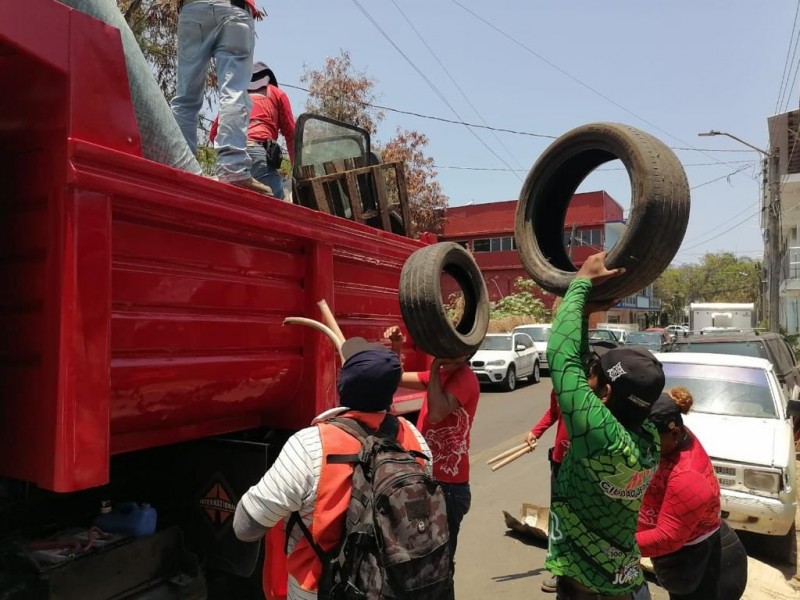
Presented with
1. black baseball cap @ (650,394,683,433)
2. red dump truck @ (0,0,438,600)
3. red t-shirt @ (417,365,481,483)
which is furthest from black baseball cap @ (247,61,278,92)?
black baseball cap @ (650,394,683,433)

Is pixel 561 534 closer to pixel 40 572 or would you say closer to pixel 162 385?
pixel 162 385

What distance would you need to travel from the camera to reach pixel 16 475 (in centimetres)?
189

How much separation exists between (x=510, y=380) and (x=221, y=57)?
1334 centimetres

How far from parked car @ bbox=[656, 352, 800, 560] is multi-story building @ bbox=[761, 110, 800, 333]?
49.8 feet

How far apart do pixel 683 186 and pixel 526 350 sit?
49.8 ft

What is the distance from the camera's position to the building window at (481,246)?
3812 centimetres

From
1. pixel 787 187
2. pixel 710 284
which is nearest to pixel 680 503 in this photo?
pixel 787 187

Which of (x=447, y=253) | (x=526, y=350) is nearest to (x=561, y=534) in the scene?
(x=447, y=253)

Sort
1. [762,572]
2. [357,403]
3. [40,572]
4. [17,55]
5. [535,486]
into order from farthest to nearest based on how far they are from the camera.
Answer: [535,486] < [762,572] < [357,403] < [40,572] < [17,55]

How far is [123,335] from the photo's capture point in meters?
1.95

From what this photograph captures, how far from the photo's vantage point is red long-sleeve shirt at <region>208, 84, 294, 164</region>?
4.23 metres

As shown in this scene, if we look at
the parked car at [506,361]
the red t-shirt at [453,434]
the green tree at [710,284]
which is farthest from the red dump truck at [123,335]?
the green tree at [710,284]

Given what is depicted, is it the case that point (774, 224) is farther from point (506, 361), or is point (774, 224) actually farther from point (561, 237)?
point (561, 237)

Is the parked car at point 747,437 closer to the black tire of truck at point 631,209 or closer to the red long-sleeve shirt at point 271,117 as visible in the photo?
the black tire of truck at point 631,209
